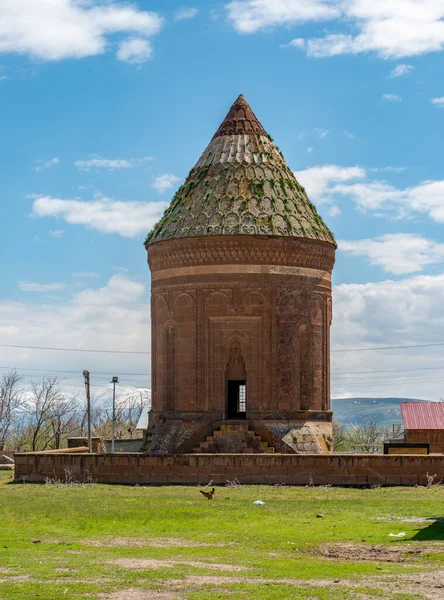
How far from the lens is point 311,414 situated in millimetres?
36844

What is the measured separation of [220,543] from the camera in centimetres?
1891

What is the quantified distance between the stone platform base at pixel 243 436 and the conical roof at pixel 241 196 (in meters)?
6.35

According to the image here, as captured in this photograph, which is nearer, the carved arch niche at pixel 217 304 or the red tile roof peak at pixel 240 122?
the carved arch niche at pixel 217 304

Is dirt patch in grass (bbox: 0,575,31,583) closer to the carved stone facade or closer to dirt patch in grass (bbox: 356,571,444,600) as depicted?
dirt patch in grass (bbox: 356,571,444,600)

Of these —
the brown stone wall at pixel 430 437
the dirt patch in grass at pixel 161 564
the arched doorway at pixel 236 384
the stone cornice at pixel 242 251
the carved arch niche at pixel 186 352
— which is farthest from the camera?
the brown stone wall at pixel 430 437

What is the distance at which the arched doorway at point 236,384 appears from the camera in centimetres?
3656

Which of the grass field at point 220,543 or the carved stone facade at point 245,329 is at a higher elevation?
the carved stone facade at point 245,329

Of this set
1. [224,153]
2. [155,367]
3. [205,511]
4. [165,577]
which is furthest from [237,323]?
[165,577]

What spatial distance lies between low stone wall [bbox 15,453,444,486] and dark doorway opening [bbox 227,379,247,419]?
25.7ft

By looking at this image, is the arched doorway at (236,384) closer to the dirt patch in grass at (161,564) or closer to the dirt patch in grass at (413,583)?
the dirt patch in grass at (161,564)

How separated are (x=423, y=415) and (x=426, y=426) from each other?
3.37 ft

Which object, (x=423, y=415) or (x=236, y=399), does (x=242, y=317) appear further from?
(x=423, y=415)

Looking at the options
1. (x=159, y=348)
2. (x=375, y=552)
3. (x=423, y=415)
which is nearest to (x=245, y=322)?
(x=159, y=348)

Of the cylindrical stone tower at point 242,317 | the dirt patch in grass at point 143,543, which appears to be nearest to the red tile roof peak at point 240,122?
the cylindrical stone tower at point 242,317
